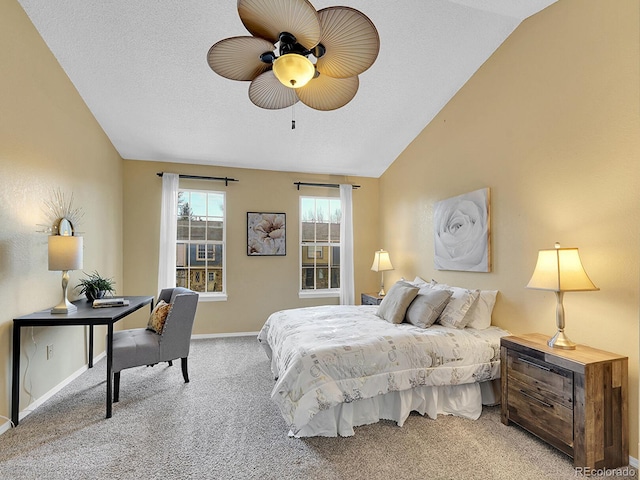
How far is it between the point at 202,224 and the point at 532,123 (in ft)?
14.2

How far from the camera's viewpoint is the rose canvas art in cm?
324

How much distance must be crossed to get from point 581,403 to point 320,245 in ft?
13.2

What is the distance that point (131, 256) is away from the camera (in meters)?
4.68

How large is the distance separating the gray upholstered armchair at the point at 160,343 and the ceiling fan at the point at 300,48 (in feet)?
6.88

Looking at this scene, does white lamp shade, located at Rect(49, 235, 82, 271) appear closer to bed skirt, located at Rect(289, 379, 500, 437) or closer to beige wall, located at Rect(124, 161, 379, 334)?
beige wall, located at Rect(124, 161, 379, 334)

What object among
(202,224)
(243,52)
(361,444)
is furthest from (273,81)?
(202,224)

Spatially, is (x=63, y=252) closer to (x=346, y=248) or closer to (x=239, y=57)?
(x=239, y=57)

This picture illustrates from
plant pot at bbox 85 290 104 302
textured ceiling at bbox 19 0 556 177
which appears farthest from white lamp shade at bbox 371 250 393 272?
plant pot at bbox 85 290 104 302

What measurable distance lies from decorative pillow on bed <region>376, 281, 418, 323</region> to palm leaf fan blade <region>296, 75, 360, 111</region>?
6.49ft

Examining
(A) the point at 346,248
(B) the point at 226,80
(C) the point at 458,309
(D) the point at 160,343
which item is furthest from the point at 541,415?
(B) the point at 226,80

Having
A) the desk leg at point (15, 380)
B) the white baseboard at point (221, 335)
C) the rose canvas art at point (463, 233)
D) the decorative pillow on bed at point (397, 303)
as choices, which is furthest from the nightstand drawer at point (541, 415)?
the desk leg at point (15, 380)

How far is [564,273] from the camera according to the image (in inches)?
84.7

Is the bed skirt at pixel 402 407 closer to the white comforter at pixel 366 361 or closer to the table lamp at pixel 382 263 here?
the white comforter at pixel 366 361

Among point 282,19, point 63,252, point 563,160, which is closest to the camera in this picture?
point 282,19
